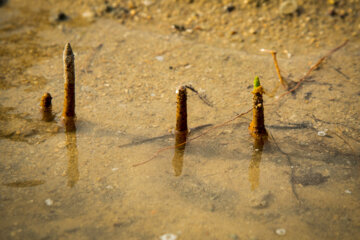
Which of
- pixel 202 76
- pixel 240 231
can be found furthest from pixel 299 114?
pixel 240 231

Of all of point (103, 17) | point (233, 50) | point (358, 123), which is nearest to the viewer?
point (358, 123)

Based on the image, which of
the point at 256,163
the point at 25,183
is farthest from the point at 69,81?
the point at 256,163

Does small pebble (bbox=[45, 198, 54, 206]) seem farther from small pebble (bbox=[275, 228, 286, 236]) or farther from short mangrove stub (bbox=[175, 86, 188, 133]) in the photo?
small pebble (bbox=[275, 228, 286, 236])

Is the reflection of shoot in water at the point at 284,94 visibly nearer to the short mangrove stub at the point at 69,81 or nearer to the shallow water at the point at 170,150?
the shallow water at the point at 170,150

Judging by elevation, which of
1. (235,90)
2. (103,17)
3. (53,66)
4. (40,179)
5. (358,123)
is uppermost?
(103,17)

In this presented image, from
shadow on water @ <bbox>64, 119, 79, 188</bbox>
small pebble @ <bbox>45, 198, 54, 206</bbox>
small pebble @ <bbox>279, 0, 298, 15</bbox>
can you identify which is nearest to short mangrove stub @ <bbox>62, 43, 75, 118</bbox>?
shadow on water @ <bbox>64, 119, 79, 188</bbox>

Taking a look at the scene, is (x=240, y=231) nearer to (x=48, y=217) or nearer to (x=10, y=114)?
(x=48, y=217)

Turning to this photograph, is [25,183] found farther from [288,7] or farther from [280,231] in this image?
[288,7]

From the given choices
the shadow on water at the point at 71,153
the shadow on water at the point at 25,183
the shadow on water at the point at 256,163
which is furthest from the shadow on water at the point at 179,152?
the shadow on water at the point at 25,183
